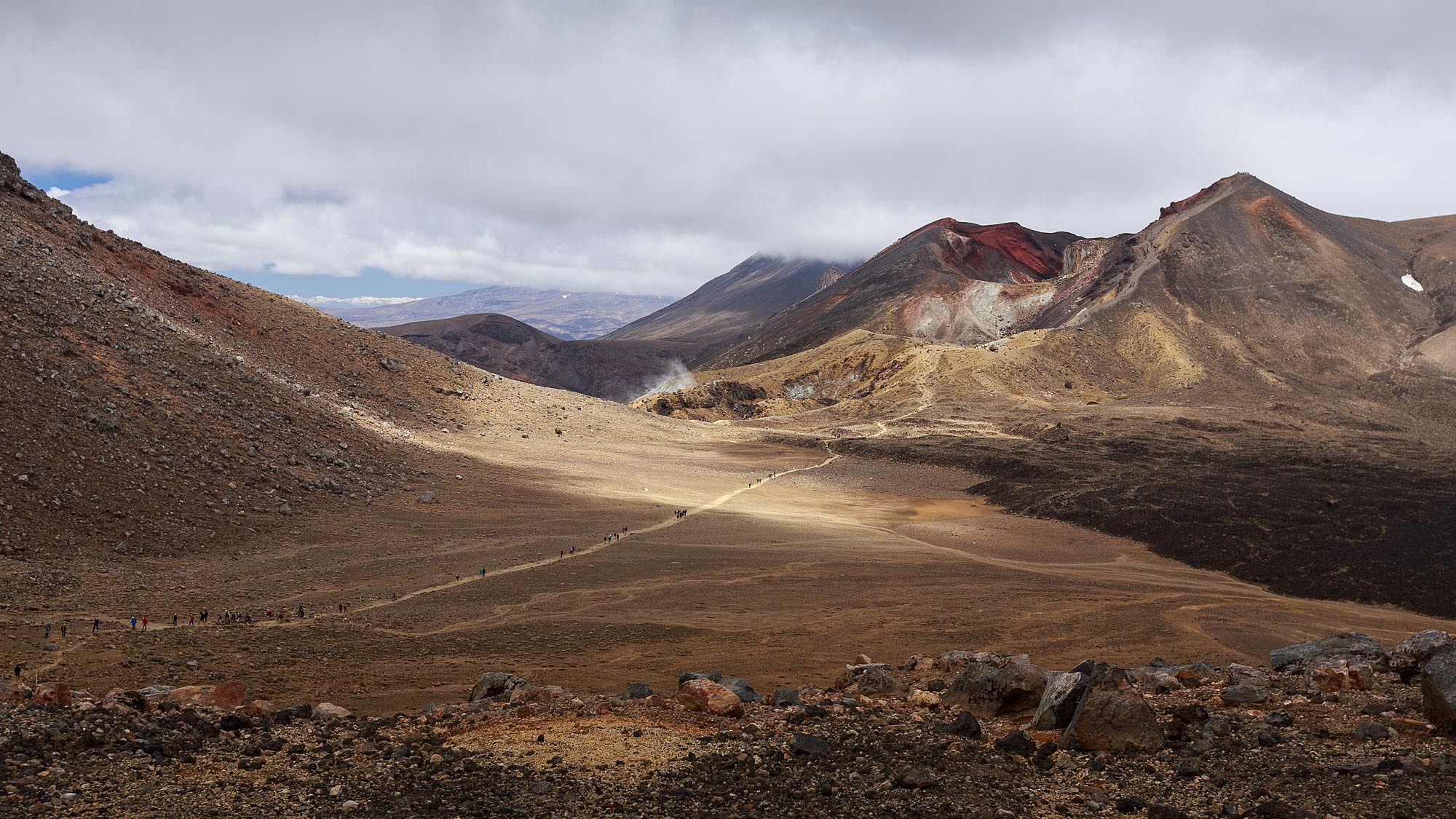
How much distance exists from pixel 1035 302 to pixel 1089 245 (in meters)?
18.9

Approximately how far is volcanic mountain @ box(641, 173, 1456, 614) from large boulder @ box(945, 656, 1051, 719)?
21577 millimetres

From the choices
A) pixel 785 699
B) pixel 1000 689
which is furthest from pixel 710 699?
pixel 1000 689

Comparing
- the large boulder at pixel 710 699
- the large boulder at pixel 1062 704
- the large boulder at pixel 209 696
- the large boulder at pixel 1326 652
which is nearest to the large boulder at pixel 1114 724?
the large boulder at pixel 1062 704

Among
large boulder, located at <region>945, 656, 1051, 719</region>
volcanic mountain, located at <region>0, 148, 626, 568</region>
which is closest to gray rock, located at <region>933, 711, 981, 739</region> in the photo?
large boulder, located at <region>945, 656, 1051, 719</region>

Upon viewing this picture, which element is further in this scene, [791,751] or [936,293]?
[936,293]

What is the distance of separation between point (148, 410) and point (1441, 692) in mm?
34649

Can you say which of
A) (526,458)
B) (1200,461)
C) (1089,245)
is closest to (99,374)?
(526,458)

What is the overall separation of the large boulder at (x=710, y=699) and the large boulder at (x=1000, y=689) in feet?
11.4

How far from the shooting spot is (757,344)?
495 feet

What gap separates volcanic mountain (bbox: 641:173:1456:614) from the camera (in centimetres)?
3691

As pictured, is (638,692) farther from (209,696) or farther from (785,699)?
(209,696)

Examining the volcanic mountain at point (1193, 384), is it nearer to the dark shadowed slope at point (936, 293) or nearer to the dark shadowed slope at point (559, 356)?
the dark shadowed slope at point (936, 293)

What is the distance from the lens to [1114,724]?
10.3 m

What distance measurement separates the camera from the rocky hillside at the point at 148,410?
2341 centimetres
